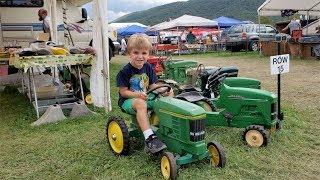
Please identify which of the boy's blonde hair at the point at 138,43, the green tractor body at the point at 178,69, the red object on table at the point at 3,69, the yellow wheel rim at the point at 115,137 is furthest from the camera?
the red object on table at the point at 3,69

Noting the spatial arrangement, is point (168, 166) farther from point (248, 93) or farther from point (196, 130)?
point (248, 93)

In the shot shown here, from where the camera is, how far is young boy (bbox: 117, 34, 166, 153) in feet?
14.2

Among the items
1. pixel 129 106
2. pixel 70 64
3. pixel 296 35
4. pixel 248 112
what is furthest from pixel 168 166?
pixel 296 35

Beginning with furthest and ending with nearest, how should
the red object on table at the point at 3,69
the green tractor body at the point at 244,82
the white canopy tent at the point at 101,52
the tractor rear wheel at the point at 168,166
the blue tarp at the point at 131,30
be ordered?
the blue tarp at the point at 131,30 → the red object on table at the point at 3,69 → the white canopy tent at the point at 101,52 → the green tractor body at the point at 244,82 → the tractor rear wheel at the point at 168,166

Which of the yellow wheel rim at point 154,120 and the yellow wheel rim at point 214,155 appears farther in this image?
the yellow wheel rim at point 154,120

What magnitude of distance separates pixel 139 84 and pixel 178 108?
2.53ft

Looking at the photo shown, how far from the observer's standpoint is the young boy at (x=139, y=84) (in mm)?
4324

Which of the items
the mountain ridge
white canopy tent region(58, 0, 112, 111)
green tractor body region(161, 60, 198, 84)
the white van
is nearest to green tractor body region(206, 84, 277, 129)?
white canopy tent region(58, 0, 112, 111)

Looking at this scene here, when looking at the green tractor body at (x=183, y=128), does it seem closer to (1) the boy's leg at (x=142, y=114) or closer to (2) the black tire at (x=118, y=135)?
(1) the boy's leg at (x=142, y=114)

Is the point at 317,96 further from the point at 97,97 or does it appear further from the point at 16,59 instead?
the point at 16,59

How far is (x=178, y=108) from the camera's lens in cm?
410

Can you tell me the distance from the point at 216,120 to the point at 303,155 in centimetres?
131

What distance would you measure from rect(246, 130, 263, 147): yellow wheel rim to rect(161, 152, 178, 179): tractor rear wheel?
152 cm

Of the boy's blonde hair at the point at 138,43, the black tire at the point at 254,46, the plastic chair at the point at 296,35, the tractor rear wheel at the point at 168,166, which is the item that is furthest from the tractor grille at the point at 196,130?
the black tire at the point at 254,46
